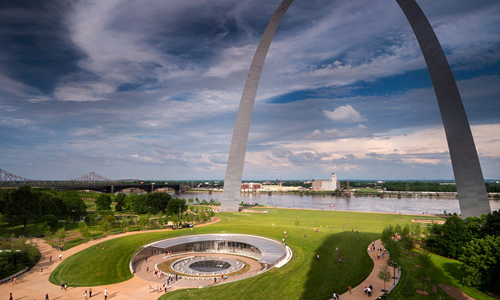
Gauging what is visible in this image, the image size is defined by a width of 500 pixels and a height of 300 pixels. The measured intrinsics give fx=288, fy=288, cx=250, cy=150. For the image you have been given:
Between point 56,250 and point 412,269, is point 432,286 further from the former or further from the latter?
point 56,250

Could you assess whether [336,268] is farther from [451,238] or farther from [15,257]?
[15,257]

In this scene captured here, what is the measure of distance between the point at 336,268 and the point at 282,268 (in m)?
5.63

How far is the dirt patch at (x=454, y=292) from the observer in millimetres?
23328

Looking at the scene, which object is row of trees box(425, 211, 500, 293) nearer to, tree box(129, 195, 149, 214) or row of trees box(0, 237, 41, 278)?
row of trees box(0, 237, 41, 278)

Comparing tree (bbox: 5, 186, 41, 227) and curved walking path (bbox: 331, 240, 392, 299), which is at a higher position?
tree (bbox: 5, 186, 41, 227)

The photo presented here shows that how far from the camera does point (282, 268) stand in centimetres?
3006

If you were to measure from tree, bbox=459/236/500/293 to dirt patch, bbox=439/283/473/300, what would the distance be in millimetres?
1045

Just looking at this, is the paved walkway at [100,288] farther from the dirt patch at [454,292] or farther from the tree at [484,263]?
the tree at [484,263]

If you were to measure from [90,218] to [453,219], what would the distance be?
2438 inches

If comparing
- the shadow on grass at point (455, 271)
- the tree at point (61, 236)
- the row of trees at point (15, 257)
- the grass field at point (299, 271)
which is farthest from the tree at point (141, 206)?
the shadow on grass at point (455, 271)

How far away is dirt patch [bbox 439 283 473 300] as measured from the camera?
23.3 metres

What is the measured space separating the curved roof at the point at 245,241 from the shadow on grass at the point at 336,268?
5042mm

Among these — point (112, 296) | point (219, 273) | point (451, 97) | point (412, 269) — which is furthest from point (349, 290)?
point (451, 97)

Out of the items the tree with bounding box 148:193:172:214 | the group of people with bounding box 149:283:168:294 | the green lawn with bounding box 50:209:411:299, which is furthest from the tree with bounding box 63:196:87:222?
the group of people with bounding box 149:283:168:294
